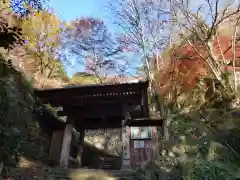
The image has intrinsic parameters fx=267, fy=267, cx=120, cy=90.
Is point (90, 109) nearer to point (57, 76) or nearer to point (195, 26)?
point (195, 26)

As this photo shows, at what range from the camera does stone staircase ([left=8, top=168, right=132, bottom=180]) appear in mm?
7105

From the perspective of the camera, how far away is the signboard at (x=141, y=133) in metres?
9.55

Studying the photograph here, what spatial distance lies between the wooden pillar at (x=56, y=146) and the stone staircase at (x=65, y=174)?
2.01 metres

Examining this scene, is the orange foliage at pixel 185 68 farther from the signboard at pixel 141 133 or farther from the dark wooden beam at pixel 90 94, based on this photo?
the dark wooden beam at pixel 90 94

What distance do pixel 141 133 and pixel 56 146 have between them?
11.0 ft

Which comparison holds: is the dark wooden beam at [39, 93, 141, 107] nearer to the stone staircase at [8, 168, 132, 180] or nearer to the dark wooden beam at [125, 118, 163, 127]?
the dark wooden beam at [125, 118, 163, 127]

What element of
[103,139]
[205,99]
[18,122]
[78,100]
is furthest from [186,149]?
[103,139]

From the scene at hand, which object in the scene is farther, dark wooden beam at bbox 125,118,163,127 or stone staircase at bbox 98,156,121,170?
stone staircase at bbox 98,156,121,170

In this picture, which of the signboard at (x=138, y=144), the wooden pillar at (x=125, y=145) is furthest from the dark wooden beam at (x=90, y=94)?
the signboard at (x=138, y=144)

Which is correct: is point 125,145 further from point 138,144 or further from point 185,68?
point 185,68

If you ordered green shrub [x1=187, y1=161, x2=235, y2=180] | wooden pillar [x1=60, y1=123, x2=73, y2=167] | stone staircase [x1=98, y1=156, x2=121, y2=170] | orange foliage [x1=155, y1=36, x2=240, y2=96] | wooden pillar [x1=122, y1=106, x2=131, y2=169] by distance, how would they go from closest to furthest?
green shrub [x1=187, y1=161, x2=235, y2=180]
wooden pillar [x1=122, y1=106, x2=131, y2=169]
wooden pillar [x1=60, y1=123, x2=73, y2=167]
stone staircase [x1=98, y1=156, x2=121, y2=170]
orange foliage [x1=155, y1=36, x2=240, y2=96]

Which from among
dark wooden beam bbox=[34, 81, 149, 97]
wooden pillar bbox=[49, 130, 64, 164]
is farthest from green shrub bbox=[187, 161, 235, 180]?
wooden pillar bbox=[49, 130, 64, 164]

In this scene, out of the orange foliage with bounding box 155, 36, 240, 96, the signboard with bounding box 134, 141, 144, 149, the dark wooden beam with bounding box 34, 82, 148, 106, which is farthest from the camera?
the orange foliage with bounding box 155, 36, 240, 96

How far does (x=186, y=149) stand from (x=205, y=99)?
6.93 meters
